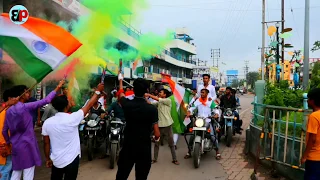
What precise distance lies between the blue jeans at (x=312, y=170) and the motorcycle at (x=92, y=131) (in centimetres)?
476

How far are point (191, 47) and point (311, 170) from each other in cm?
5159

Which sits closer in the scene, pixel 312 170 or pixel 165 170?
pixel 312 170

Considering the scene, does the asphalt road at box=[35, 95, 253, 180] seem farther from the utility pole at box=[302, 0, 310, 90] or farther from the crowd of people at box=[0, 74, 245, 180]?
the utility pole at box=[302, 0, 310, 90]

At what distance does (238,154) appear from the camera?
751 cm

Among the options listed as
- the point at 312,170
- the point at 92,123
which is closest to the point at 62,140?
the point at 312,170

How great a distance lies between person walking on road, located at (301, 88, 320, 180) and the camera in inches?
132

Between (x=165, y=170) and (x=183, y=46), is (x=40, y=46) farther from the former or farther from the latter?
(x=183, y=46)

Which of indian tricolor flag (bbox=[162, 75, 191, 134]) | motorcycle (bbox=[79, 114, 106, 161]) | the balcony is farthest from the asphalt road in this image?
the balcony

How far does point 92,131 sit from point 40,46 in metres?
2.97

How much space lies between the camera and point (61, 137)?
349 cm

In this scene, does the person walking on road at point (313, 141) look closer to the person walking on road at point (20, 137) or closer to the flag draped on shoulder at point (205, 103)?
the person walking on road at point (20, 137)

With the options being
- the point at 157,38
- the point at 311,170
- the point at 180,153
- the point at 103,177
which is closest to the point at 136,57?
the point at 157,38

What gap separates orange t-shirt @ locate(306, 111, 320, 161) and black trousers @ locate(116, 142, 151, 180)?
6.61 ft

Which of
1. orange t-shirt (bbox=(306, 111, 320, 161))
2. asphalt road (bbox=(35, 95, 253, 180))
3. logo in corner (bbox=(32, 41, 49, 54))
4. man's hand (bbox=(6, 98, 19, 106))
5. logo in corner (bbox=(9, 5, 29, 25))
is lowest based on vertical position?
asphalt road (bbox=(35, 95, 253, 180))
